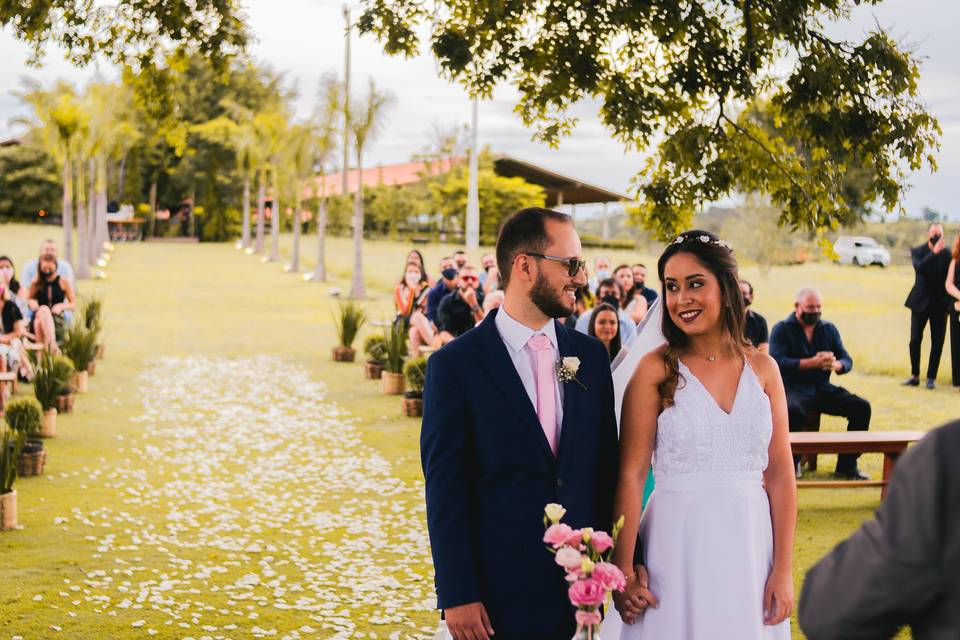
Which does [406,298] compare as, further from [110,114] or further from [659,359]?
[110,114]

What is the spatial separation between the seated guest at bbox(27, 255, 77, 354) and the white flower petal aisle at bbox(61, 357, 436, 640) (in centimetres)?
221

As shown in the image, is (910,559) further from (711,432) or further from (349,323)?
(349,323)

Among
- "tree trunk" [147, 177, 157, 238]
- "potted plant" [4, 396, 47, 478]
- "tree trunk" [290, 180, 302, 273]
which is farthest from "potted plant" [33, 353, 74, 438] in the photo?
"tree trunk" [147, 177, 157, 238]

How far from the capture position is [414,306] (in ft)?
57.9

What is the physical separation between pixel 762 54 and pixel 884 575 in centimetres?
617

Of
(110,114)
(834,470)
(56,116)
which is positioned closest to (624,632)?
(834,470)

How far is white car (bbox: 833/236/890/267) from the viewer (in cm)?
5156

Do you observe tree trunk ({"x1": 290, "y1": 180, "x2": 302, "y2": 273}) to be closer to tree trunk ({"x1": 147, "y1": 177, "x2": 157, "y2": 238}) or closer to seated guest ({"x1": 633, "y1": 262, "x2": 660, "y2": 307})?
tree trunk ({"x1": 147, "y1": 177, "x2": 157, "y2": 238})

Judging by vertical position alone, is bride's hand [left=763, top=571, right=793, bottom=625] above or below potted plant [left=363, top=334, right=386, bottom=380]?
above

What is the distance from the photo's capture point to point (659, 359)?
3561 millimetres

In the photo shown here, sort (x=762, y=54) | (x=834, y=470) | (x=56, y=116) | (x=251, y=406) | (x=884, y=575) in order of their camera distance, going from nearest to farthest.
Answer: (x=884, y=575), (x=762, y=54), (x=834, y=470), (x=251, y=406), (x=56, y=116)

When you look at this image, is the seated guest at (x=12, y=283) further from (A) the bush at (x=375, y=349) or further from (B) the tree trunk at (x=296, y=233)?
(B) the tree trunk at (x=296, y=233)

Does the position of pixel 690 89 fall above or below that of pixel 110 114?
below

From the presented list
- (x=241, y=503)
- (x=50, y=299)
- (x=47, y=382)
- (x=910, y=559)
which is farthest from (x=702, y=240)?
(x=50, y=299)
